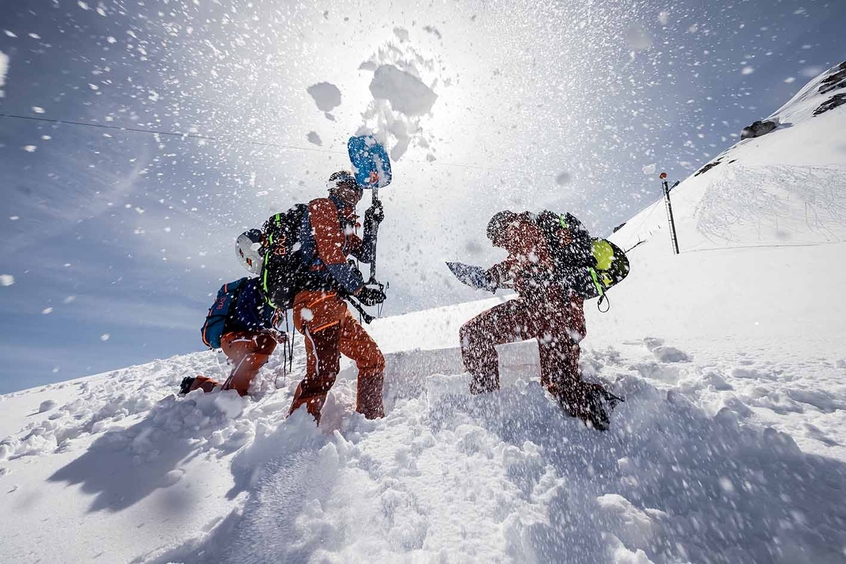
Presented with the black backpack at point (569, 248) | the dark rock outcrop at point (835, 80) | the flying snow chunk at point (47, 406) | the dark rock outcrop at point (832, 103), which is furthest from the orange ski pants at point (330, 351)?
the dark rock outcrop at point (835, 80)

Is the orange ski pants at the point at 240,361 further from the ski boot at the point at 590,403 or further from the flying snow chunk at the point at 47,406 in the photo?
the ski boot at the point at 590,403

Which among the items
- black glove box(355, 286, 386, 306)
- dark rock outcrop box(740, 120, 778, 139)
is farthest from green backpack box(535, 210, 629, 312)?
dark rock outcrop box(740, 120, 778, 139)

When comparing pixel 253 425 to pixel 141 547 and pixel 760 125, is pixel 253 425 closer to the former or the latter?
pixel 141 547

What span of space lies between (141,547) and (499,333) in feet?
10.1

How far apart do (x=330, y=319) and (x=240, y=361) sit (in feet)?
5.61

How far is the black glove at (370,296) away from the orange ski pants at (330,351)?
7.9 inches

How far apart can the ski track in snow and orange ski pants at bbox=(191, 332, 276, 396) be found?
1.77ft

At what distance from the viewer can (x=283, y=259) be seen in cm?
335

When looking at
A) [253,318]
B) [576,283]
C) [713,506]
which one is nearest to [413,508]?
[713,506]

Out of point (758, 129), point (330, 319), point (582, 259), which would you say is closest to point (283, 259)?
point (330, 319)

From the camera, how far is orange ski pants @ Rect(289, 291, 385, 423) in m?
3.00

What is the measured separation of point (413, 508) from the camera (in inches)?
63.7

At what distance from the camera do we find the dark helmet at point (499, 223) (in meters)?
3.82

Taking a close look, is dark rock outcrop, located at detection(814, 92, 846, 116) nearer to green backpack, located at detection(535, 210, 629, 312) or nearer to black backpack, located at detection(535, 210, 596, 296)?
green backpack, located at detection(535, 210, 629, 312)
